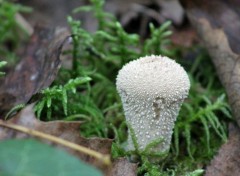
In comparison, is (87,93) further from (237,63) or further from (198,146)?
(237,63)

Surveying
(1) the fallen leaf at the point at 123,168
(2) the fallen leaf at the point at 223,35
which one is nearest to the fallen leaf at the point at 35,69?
(1) the fallen leaf at the point at 123,168

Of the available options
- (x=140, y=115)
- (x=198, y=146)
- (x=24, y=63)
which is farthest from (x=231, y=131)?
(x=24, y=63)

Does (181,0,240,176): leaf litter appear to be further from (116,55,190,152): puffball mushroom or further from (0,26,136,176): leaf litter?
(0,26,136,176): leaf litter

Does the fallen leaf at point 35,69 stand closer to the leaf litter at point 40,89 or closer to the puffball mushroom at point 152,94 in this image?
the leaf litter at point 40,89

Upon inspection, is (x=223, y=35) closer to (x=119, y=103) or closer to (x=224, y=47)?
(x=224, y=47)

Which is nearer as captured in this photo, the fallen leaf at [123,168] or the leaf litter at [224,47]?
the fallen leaf at [123,168]

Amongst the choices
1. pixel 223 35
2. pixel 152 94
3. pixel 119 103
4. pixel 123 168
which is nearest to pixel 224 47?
pixel 223 35

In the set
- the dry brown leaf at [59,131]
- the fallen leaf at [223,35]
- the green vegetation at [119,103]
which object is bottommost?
the green vegetation at [119,103]
